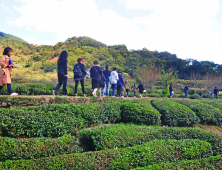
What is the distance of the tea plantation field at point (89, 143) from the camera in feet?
12.1

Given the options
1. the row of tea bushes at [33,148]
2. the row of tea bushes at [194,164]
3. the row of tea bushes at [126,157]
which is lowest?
the row of tea bushes at [194,164]

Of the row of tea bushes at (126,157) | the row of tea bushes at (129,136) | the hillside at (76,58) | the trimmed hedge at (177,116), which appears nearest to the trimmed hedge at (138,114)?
the trimmed hedge at (177,116)

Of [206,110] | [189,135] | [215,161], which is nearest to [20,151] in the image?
[215,161]

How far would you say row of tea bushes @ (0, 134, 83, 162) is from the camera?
362 centimetres

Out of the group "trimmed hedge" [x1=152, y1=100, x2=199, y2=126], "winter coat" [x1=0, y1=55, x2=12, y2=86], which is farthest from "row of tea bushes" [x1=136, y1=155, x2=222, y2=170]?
"winter coat" [x1=0, y1=55, x2=12, y2=86]

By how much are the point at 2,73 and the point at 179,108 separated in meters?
7.27

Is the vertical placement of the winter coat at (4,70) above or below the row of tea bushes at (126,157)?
above

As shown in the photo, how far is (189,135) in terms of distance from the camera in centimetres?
585

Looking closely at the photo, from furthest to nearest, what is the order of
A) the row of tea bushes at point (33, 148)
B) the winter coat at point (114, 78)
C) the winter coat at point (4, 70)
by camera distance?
1. the winter coat at point (114, 78)
2. the winter coat at point (4, 70)
3. the row of tea bushes at point (33, 148)

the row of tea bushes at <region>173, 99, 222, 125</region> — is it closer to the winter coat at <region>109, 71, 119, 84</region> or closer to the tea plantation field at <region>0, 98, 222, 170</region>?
the tea plantation field at <region>0, 98, 222, 170</region>

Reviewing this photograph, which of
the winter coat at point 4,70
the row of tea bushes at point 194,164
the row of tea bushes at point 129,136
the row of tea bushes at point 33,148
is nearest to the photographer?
the row of tea bushes at point 33,148

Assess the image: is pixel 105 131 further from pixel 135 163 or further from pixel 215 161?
pixel 215 161

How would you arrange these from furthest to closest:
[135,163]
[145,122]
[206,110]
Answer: [206,110], [145,122], [135,163]

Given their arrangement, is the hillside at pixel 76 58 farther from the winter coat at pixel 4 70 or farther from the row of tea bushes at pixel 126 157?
the row of tea bushes at pixel 126 157
